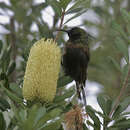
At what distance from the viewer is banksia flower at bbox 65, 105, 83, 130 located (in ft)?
6.79

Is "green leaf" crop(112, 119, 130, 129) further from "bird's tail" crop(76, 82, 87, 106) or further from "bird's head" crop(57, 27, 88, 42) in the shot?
"bird's head" crop(57, 27, 88, 42)

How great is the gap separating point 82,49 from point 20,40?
0.69 m

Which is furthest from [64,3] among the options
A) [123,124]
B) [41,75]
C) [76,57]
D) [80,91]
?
[76,57]

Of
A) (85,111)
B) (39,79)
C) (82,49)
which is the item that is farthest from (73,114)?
(82,49)

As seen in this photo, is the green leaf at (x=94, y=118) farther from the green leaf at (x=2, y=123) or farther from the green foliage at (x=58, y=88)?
the green leaf at (x=2, y=123)

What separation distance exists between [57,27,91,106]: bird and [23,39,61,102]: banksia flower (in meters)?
0.99

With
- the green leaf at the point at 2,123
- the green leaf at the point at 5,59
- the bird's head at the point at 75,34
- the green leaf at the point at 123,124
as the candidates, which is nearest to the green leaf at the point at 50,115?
the green leaf at the point at 2,123

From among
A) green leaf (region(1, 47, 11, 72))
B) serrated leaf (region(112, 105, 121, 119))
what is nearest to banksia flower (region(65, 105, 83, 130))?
serrated leaf (region(112, 105, 121, 119))

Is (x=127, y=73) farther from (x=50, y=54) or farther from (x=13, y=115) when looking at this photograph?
(x=13, y=115)

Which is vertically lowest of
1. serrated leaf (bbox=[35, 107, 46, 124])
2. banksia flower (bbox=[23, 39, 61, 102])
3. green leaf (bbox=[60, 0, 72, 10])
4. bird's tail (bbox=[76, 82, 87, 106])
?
bird's tail (bbox=[76, 82, 87, 106])

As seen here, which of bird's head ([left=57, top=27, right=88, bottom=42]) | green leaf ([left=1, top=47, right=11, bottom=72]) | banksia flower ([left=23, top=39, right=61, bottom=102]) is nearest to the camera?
banksia flower ([left=23, top=39, right=61, bottom=102])

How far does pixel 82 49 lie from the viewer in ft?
10.5

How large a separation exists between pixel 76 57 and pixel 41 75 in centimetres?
125

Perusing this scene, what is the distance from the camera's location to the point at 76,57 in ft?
10.2
